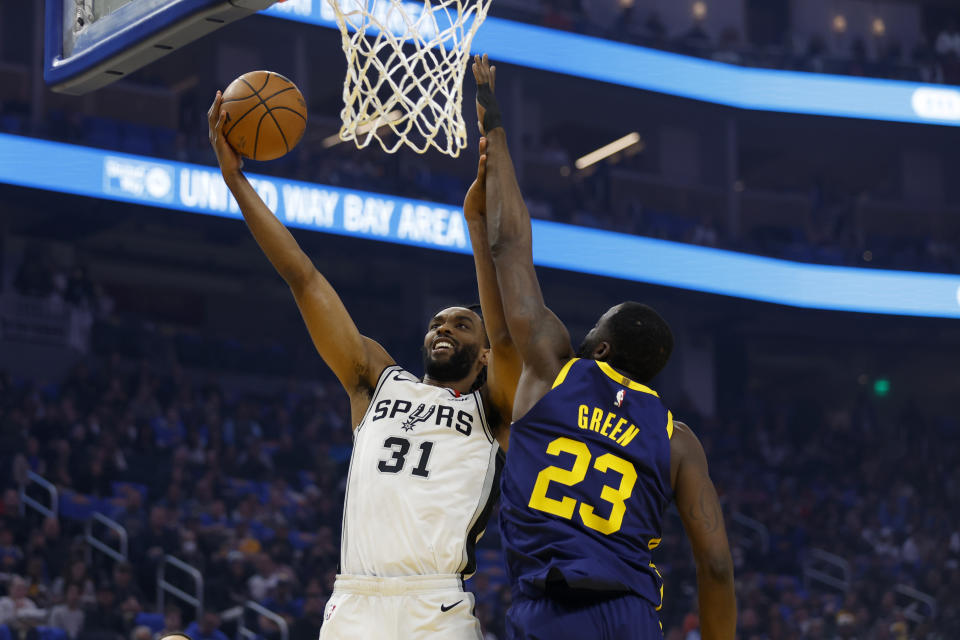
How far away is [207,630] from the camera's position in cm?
934

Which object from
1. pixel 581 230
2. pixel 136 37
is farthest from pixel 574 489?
pixel 581 230

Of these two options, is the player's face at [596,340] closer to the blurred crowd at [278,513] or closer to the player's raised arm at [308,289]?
the player's raised arm at [308,289]

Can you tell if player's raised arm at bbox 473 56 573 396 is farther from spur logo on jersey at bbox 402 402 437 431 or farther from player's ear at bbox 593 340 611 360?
spur logo on jersey at bbox 402 402 437 431

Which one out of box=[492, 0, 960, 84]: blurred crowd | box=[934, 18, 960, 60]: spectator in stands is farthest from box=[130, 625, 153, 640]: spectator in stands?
box=[934, 18, 960, 60]: spectator in stands

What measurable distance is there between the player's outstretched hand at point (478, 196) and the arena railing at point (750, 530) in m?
12.4

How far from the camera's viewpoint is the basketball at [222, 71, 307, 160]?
4.07 meters

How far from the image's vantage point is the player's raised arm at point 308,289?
3.92m

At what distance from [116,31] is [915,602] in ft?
43.0

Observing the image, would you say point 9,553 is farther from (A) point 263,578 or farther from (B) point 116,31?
(B) point 116,31

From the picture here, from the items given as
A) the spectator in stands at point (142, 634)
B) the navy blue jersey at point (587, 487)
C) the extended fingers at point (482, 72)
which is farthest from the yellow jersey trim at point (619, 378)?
the spectator in stands at point (142, 634)

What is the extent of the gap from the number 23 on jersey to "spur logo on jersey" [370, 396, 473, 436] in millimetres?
716

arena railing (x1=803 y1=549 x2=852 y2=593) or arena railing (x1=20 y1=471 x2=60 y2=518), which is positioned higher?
arena railing (x1=20 y1=471 x2=60 y2=518)

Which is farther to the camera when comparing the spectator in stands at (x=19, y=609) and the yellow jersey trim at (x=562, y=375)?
the spectator in stands at (x=19, y=609)

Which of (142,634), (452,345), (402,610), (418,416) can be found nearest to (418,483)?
(418,416)
